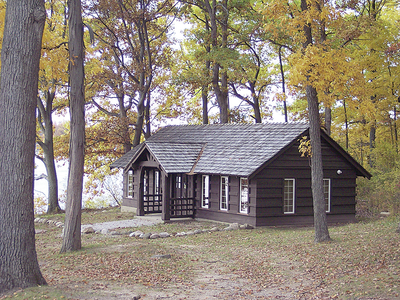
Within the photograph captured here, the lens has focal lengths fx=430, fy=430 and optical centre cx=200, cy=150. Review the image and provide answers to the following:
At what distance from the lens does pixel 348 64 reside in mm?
13531

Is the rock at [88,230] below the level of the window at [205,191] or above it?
below

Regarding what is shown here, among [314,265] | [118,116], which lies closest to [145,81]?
[118,116]

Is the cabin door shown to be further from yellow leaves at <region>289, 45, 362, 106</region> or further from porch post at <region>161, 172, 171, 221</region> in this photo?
yellow leaves at <region>289, 45, 362, 106</region>

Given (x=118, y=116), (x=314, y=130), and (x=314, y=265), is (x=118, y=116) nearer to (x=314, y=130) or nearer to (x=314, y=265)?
(x=314, y=130)

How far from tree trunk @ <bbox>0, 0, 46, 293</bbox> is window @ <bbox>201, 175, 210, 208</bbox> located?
551 inches

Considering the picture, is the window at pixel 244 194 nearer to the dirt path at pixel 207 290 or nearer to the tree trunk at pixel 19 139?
the dirt path at pixel 207 290

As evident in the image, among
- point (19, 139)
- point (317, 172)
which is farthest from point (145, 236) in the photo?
point (19, 139)

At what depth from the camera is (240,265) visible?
12.0 meters

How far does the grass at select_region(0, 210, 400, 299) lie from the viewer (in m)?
8.91

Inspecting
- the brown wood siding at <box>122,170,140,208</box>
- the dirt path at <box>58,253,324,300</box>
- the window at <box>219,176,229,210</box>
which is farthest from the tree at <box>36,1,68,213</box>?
the dirt path at <box>58,253,324,300</box>

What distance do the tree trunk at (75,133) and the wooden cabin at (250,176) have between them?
748cm

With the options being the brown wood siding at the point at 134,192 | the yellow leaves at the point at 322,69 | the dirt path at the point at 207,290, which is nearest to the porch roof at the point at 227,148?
the brown wood siding at the point at 134,192

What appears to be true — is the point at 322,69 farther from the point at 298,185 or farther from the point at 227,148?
the point at 227,148

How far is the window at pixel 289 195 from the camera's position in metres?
20.6
